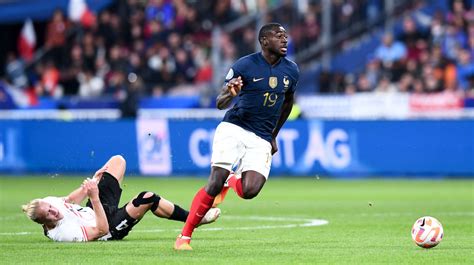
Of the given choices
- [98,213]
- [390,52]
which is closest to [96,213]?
[98,213]

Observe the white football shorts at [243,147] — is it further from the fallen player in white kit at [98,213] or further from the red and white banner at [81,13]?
the red and white banner at [81,13]

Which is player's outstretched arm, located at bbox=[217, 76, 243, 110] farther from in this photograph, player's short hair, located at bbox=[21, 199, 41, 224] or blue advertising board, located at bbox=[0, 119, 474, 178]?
blue advertising board, located at bbox=[0, 119, 474, 178]

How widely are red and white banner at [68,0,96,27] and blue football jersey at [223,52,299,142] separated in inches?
871

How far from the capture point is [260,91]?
12578 millimetres

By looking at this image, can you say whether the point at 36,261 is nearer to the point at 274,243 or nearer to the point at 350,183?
the point at 274,243

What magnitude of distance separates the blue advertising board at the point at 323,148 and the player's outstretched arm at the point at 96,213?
1321 cm

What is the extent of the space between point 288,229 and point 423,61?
15885 millimetres

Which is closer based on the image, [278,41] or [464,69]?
[278,41]

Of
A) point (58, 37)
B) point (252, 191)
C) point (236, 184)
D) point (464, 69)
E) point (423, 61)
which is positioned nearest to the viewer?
point (252, 191)

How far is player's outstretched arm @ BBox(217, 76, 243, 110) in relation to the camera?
38.0 ft

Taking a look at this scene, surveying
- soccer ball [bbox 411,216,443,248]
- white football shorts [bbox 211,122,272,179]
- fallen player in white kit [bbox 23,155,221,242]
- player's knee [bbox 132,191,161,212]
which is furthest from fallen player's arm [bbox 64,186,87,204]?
soccer ball [bbox 411,216,443,248]

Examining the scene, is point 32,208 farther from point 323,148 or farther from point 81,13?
point 81,13

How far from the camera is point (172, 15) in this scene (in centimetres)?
3391

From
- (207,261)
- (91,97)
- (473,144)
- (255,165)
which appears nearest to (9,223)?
(255,165)
